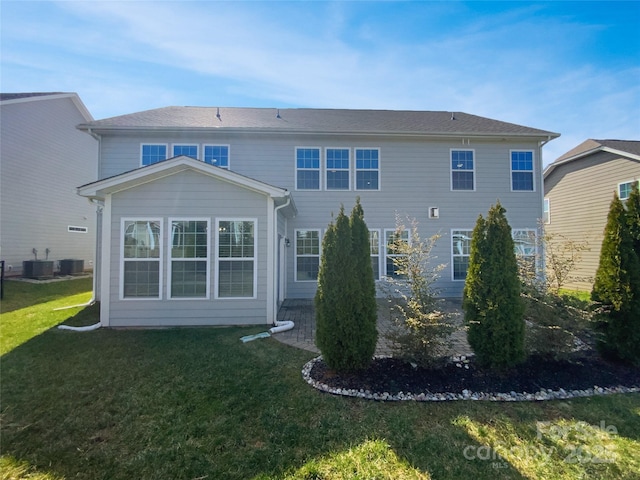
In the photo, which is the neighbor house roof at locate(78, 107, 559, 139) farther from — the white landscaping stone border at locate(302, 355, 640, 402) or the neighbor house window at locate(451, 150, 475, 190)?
the white landscaping stone border at locate(302, 355, 640, 402)

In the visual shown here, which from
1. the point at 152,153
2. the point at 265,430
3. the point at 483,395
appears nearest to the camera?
the point at 265,430

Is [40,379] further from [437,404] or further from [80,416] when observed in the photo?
[437,404]

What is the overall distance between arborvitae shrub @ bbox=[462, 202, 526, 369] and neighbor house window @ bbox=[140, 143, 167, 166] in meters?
9.22

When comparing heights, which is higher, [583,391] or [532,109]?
[532,109]

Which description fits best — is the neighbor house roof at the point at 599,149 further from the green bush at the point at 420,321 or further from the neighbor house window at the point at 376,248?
the green bush at the point at 420,321

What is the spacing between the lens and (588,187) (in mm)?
12328

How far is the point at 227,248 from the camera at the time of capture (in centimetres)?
635

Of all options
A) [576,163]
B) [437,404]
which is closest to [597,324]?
[437,404]

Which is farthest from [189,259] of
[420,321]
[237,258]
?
[420,321]

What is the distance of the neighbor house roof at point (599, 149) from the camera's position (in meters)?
11.0

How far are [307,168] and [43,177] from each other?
1291 cm

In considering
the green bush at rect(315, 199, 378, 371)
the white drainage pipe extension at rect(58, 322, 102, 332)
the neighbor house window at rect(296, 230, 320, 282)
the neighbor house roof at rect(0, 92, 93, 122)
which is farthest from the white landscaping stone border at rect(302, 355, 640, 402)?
the neighbor house roof at rect(0, 92, 93, 122)

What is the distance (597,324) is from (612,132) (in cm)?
1418

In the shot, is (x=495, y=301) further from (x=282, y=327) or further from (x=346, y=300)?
(x=282, y=327)
